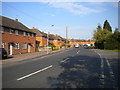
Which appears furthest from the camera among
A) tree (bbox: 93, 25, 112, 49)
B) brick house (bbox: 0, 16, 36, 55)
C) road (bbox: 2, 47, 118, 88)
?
tree (bbox: 93, 25, 112, 49)

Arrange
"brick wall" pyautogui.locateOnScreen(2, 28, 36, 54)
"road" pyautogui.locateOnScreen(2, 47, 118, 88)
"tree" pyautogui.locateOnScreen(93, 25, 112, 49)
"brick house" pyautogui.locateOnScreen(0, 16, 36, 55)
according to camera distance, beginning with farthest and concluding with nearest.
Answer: "tree" pyautogui.locateOnScreen(93, 25, 112, 49)
"brick wall" pyautogui.locateOnScreen(2, 28, 36, 54)
"brick house" pyautogui.locateOnScreen(0, 16, 36, 55)
"road" pyautogui.locateOnScreen(2, 47, 118, 88)

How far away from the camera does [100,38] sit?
48.7m

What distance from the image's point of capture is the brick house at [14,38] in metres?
23.0

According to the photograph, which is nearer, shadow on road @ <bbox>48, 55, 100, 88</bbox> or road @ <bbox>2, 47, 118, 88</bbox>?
shadow on road @ <bbox>48, 55, 100, 88</bbox>

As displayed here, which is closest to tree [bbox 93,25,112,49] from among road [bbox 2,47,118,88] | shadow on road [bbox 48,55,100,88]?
road [bbox 2,47,118,88]

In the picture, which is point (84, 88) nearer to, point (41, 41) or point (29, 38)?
point (29, 38)

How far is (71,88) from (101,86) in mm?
1358

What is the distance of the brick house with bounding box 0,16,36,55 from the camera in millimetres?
23047

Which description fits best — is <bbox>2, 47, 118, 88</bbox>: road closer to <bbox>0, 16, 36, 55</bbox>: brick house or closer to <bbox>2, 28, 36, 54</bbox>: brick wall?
<bbox>2, 28, 36, 54</bbox>: brick wall

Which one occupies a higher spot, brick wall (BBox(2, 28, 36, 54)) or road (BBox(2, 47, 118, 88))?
brick wall (BBox(2, 28, 36, 54))

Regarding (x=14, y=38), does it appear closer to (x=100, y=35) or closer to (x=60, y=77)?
(x=60, y=77)

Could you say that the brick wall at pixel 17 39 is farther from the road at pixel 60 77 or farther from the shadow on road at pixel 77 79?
the shadow on road at pixel 77 79

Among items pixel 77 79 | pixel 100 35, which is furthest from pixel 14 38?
pixel 100 35

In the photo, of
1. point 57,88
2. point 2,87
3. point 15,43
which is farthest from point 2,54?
point 57,88
